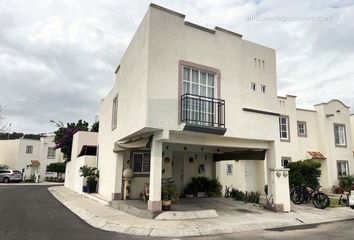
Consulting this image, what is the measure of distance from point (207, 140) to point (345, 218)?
255 inches

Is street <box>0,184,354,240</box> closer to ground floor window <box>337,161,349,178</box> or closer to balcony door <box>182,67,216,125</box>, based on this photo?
balcony door <box>182,67,216,125</box>

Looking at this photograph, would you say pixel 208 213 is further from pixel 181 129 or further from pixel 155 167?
pixel 181 129

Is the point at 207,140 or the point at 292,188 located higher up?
the point at 207,140

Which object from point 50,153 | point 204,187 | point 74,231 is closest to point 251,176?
point 204,187

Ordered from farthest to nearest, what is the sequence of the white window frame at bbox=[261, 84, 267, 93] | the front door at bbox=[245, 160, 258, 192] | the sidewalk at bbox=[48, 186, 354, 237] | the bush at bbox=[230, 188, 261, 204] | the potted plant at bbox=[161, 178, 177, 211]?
the front door at bbox=[245, 160, 258, 192] → the bush at bbox=[230, 188, 261, 204] → the white window frame at bbox=[261, 84, 267, 93] → the potted plant at bbox=[161, 178, 177, 211] → the sidewalk at bbox=[48, 186, 354, 237]

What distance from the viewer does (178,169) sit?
51.9 feet

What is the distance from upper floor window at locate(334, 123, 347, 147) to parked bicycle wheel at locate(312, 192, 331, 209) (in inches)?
409

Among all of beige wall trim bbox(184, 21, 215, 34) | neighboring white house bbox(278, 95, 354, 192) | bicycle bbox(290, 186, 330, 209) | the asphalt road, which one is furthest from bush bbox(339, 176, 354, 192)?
beige wall trim bbox(184, 21, 215, 34)

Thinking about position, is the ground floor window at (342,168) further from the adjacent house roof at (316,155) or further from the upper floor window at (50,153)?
the upper floor window at (50,153)

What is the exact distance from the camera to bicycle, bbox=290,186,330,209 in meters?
13.3

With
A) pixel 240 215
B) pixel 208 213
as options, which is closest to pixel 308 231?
pixel 240 215

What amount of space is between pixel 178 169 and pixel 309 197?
22.4 ft

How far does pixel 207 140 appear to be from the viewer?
437 inches

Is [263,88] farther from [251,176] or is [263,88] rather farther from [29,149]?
[29,149]
